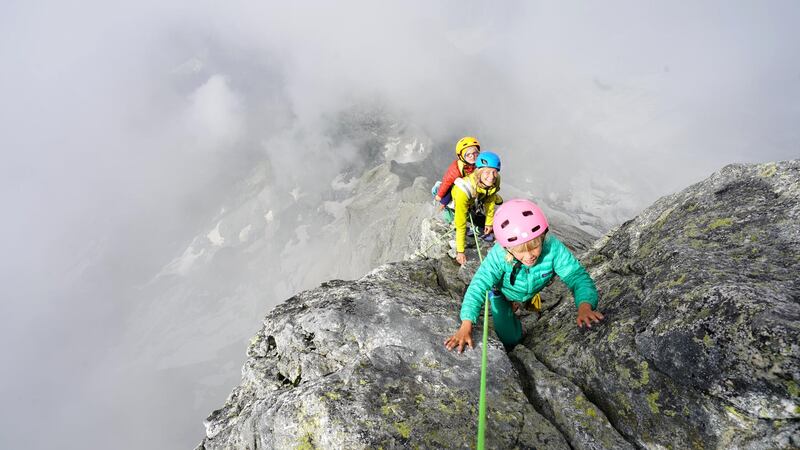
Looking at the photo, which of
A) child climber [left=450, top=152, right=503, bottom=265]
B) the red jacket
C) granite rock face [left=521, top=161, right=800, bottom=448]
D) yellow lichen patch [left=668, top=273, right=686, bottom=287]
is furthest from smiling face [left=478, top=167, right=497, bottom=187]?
yellow lichen patch [left=668, top=273, right=686, bottom=287]

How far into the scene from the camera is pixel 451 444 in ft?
15.7

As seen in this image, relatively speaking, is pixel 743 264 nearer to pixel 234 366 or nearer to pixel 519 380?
pixel 519 380

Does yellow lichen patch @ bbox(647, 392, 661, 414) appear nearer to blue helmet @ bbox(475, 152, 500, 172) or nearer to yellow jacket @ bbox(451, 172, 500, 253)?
yellow jacket @ bbox(451, 172, 500, 253)

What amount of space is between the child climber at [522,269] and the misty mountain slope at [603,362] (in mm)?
456

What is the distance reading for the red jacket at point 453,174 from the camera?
42.4ft

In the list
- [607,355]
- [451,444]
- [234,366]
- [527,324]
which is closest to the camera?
[451,444]

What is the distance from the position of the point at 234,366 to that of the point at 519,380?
19511cm

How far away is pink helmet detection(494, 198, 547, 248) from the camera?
604 centimetres

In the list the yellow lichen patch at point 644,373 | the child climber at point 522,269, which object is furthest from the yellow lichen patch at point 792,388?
the child climber at point 522,269

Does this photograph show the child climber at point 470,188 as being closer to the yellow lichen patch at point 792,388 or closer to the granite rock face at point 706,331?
the granite rock face at point 706,331

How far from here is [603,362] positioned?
575 cm

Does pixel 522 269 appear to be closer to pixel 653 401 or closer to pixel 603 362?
pixel 603 362

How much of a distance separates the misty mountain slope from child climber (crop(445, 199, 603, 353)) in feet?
1.50

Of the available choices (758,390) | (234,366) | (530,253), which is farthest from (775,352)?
(234,366)
